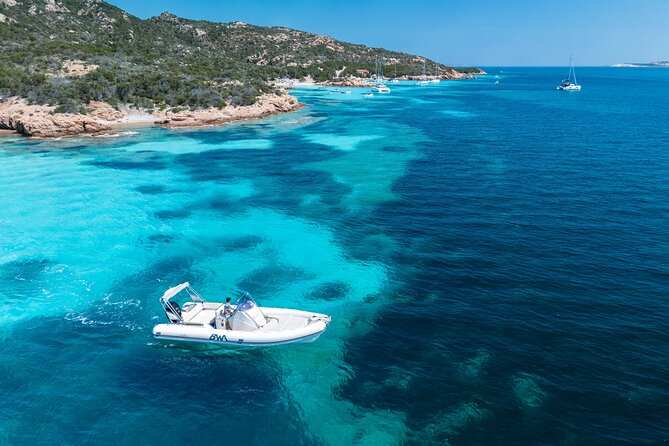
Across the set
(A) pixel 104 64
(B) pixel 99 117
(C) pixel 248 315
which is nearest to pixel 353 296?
(C) pixel 248 315

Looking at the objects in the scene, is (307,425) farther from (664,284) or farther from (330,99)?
(330,99)

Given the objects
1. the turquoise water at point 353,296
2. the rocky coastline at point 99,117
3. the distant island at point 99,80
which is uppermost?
the distant island at point 99,80

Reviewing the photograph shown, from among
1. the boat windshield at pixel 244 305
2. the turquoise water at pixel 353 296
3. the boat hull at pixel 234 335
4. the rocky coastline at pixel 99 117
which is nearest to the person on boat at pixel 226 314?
the boat hull at pixel 234 335

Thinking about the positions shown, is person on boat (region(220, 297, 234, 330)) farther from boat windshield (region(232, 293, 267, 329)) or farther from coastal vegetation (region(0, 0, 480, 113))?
coastal vegetation (region(0, 0, 480, 113))

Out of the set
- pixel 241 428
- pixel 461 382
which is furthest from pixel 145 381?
pixel 461 382

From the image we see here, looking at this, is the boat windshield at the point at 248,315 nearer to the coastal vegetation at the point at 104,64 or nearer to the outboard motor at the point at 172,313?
the outboard motor at the point at 172,313

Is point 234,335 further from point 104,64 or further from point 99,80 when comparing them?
point 104,64

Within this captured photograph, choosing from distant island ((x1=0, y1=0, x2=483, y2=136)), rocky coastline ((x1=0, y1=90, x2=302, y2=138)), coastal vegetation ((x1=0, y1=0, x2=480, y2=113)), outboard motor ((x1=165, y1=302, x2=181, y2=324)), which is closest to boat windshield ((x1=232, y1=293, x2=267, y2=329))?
outboard motor ((x1=165, y1=302, x2=181, y2=324))
